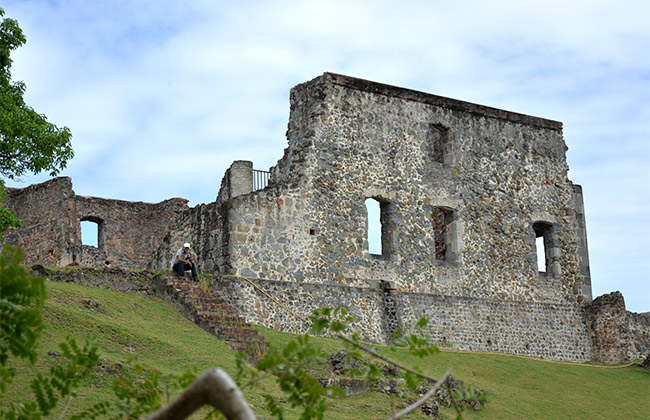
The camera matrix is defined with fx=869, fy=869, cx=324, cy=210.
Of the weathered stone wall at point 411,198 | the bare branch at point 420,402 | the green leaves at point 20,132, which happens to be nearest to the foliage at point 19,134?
the green leaves at point 20,132

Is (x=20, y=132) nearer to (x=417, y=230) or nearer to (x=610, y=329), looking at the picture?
(x=417, y=230)

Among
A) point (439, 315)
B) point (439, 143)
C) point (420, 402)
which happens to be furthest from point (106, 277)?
point (420, 402)

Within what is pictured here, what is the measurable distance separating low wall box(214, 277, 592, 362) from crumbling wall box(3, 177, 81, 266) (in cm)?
1184

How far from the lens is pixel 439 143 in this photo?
21484mm

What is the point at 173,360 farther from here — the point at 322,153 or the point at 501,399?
the point at 322,153

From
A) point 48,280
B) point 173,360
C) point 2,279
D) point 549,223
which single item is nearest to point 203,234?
point 48,280

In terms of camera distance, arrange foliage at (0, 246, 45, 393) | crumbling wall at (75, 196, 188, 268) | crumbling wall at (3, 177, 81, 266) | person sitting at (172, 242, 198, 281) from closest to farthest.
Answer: foliage at (0, 246, 45, 393), person sitting at (172, 242, 198, 281), crumbling wall at (3, 177, 81, 266), crumbling wall at (75, 196, 188, 268)

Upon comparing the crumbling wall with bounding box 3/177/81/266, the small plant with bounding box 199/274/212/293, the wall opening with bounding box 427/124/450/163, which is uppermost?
the wall opening with bounding box 427/124/450/163

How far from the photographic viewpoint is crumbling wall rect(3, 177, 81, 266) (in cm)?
2744

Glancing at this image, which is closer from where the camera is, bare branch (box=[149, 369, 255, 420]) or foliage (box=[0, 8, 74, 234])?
bare branch (box=[149, 369, 255, 420])

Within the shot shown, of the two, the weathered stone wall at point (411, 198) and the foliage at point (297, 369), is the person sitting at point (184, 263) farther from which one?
the foliage at point (297, 369)

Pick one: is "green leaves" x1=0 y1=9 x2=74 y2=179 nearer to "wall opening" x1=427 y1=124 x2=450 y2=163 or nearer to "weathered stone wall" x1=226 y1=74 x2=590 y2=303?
"weathered stone wall" x1=226 y1=74 x2=590 y2=303

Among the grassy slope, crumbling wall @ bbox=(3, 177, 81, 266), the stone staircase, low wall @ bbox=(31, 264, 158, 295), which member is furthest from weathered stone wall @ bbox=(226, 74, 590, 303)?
crumbling wall @ bbox=(3, 177, 81, 266)

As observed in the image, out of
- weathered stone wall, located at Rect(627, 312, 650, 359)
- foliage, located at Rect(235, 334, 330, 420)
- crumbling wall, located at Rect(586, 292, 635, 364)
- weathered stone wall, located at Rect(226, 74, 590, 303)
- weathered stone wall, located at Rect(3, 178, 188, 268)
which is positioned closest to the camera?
foliage, located at Rect(235, 334, 330, 420)
